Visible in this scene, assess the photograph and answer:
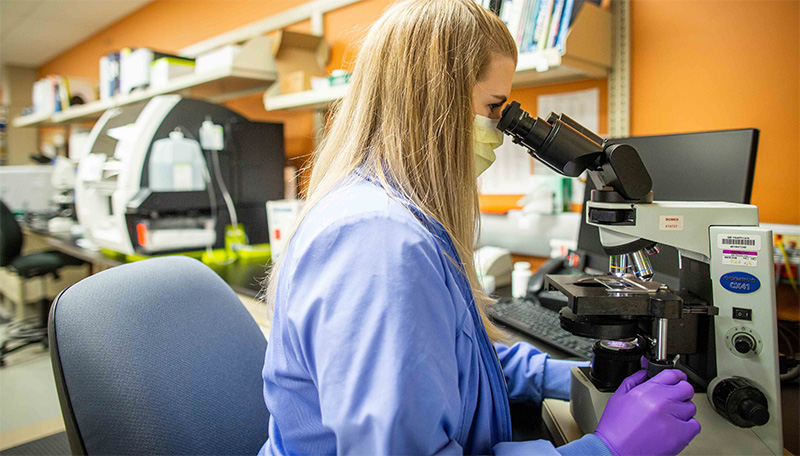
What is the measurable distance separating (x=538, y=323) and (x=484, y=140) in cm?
57

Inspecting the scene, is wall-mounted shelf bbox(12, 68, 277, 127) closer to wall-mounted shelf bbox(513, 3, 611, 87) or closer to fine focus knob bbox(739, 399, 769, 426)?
wall-mounted shelf bbox(513, 3, 611, 87)

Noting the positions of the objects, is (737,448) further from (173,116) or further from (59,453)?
(173,116)

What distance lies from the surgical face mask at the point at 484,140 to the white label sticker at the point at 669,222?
28 cm

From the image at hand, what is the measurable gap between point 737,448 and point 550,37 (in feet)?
3.61

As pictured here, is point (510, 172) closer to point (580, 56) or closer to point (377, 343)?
point (580, 56)

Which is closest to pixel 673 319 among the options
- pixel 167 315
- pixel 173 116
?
pixel 167 315

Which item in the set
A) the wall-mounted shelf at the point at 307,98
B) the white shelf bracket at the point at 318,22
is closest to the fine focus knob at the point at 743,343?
the wall-mounted shelf at the point at 307,98

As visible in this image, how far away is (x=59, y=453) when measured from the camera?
4.66 ft

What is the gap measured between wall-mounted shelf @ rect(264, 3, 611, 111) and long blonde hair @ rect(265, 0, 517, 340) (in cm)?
58

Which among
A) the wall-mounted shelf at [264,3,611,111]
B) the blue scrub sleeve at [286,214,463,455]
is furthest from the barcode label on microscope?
the wall-mounted shelf at [264,3,611,111]

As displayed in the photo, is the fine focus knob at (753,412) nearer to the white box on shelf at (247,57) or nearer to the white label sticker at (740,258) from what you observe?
the white label sticker at (740,258)

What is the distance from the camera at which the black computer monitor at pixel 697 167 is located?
39.8 inches

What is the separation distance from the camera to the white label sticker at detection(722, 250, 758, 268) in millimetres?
694

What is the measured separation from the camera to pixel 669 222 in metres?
0.73
